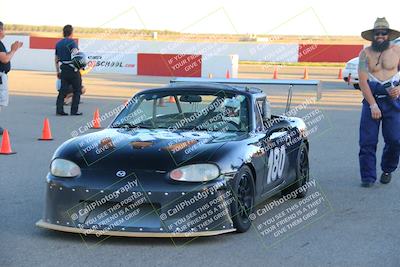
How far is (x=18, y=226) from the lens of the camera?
20.0ft

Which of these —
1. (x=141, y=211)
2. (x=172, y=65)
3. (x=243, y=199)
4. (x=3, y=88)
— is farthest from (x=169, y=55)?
(x=141, y=211)

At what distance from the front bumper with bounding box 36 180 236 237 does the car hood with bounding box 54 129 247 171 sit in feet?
0.78

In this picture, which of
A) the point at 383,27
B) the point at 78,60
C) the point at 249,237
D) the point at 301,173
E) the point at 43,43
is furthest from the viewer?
the point at 43,43

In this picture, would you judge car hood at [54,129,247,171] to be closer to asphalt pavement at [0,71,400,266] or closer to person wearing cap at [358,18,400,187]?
asphalt pavement at [0,71,400,266]

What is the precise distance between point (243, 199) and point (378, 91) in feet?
9.48

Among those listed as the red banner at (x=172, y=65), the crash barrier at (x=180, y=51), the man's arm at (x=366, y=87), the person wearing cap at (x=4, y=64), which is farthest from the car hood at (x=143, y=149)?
the red banner at (x=172, y=65)

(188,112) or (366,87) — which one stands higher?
(366,87)

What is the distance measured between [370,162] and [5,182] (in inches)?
159

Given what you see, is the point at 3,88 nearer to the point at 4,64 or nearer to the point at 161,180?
the point at 4,64

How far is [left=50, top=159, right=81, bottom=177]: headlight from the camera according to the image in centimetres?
571

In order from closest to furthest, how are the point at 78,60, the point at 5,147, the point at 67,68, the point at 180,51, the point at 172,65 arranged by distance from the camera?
the point at 5,147, the point at 78,60, the point at 67,68, the point at 172,65, the point at 180,51

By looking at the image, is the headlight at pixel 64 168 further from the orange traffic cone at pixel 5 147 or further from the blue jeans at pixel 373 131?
the orange traffic cone at pixel 5 147

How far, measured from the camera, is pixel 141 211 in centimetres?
553

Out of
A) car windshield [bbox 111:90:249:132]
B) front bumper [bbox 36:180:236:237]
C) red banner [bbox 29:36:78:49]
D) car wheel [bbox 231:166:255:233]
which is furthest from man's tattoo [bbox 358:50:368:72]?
red banner [bbox 29:36:78:49]
